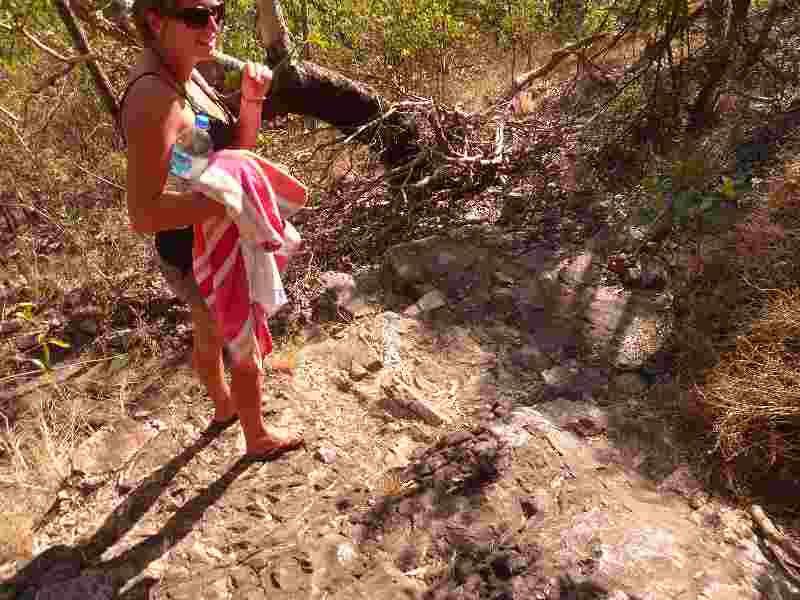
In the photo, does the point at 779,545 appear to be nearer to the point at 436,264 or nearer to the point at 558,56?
the point at 436,264

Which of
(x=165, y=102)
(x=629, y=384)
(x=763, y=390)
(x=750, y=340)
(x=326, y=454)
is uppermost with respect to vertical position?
(x=165, y=102)

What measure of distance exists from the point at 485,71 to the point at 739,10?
3.59 metres

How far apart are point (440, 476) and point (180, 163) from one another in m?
1.44

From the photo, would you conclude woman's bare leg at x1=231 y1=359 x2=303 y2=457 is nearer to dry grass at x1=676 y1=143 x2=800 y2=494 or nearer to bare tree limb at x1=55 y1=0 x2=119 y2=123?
dry grass at x1=676 y1=143 x2=800 y2=494

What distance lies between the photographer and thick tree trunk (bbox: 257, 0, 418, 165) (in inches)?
155

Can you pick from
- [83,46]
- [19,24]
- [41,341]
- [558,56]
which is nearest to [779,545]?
[41,341]

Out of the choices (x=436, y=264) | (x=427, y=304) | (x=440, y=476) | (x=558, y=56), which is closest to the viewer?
(x=440, y=476)

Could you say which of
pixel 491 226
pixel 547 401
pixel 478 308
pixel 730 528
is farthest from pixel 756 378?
pixel 491 226

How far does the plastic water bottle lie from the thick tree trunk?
2258 mm

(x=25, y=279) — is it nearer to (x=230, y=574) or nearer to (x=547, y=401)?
(x=230, y=574)

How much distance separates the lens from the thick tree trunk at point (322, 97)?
394 cm

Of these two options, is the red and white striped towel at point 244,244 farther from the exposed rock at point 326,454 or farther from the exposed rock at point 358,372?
the exposed rock at point 358,372

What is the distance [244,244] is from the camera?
197cm

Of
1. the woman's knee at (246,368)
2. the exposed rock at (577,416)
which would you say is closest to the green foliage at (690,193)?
the exposed rock at (577,416)
